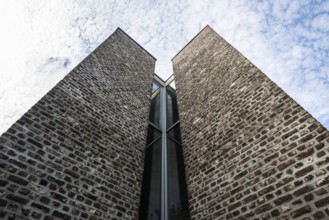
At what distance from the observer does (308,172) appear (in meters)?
2.77

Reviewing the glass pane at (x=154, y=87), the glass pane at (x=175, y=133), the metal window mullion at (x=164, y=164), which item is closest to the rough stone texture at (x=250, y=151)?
the glass pane at (x=175, y=133)

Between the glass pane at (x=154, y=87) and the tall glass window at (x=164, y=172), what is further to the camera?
the glass pane at (x=154, y=87)

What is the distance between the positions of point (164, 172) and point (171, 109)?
2.98 meters

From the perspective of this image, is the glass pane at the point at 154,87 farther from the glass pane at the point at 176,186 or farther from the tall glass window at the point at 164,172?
the glass pane at the point at 176,186

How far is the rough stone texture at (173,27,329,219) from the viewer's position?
9.06 ft

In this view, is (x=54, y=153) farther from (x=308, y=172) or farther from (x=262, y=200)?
(x=308, y=172)

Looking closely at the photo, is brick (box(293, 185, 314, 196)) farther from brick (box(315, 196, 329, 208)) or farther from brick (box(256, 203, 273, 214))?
brick (box(256, 203, 273, 214))

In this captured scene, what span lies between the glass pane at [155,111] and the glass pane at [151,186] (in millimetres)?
1229

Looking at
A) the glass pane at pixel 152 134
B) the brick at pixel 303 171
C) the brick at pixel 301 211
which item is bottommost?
the brick at pixel 301 211

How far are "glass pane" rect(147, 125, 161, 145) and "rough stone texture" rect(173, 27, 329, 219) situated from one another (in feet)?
2.61

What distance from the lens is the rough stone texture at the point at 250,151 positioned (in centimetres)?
276

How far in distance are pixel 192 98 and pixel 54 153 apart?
390 cm

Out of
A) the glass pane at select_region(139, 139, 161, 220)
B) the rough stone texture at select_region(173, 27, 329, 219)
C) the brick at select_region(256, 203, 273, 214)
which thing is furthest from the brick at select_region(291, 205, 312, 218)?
the glass pane at select_region(139, 139, 161, 220)

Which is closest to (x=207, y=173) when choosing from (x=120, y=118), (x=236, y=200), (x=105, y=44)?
(x=236, y=200)
